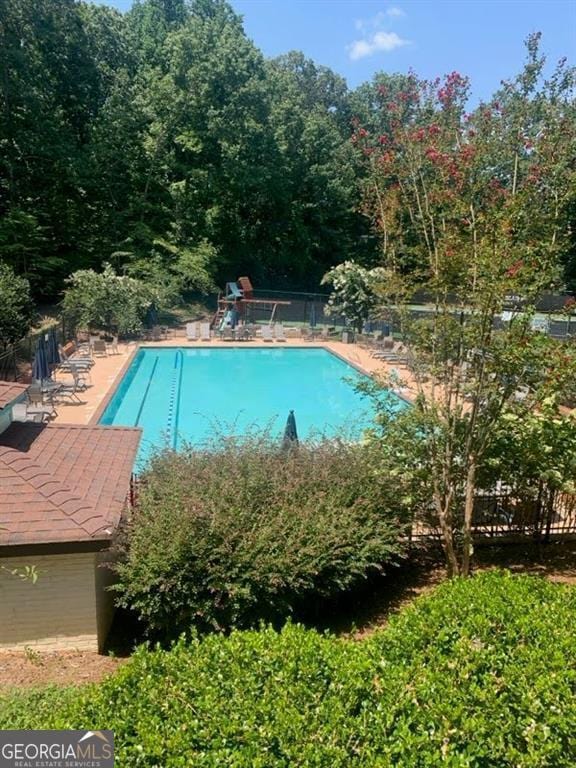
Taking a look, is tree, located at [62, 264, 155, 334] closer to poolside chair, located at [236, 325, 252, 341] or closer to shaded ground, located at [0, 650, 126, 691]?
poolside chair, located at [236, 325, 252, 341]

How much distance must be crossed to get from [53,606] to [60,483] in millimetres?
1251

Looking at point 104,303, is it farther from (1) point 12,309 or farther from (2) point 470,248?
(2) point 470,248

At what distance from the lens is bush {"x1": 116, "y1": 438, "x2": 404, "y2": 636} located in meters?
5.52

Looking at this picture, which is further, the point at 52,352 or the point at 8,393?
the point at 52,352

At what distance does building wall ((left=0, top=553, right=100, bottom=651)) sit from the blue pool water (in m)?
6.90

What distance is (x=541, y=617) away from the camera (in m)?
4.11

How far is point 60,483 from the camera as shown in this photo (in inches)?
243

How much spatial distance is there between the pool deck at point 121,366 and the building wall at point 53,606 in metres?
5.24

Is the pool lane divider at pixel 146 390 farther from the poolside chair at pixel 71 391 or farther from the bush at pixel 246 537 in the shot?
the bush at pixel 246 537

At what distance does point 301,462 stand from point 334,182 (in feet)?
108

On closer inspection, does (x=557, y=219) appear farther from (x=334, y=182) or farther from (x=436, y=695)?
(x=334, y=182)

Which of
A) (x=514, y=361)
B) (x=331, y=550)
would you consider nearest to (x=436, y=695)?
(x=331, y=550)

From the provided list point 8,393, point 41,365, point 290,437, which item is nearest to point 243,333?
point 41,365

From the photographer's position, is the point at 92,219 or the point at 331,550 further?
the point at 92,219
